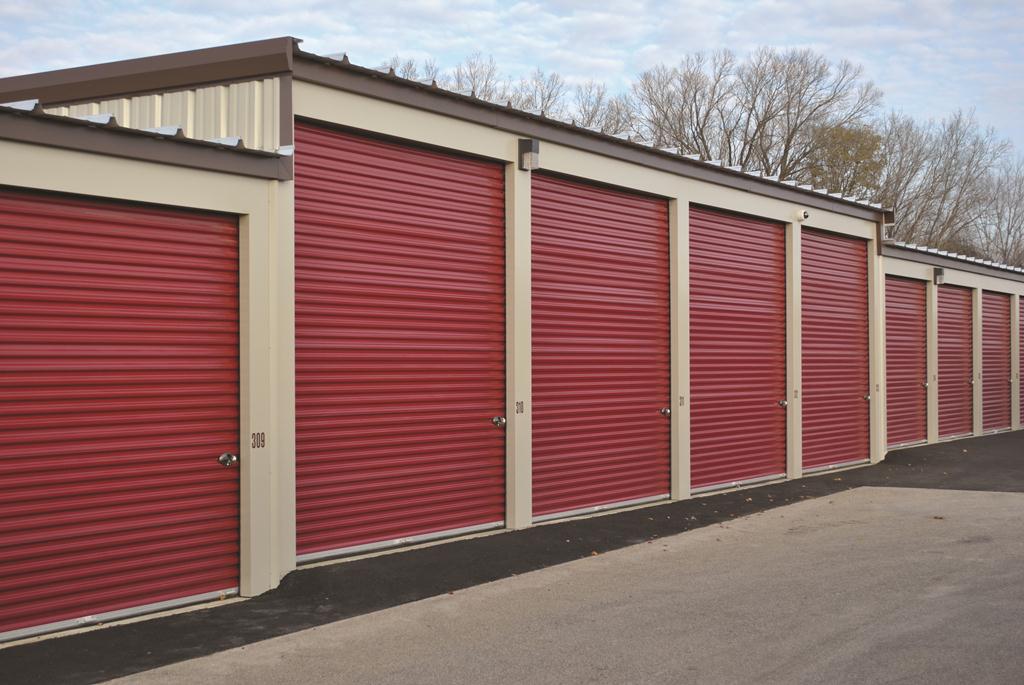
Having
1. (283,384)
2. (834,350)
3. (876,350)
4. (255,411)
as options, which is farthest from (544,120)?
(876,350)

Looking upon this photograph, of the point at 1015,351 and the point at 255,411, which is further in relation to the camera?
the point at 1015,351

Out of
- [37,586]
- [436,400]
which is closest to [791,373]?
[436,400]

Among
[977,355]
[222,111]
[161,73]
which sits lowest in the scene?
[977,355]

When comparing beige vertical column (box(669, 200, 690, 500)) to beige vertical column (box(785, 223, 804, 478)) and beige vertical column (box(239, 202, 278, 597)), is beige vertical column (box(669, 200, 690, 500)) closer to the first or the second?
beige vertical column (box(785, 223, 804, 478))

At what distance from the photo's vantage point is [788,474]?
1498 centimetres

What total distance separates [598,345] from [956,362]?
502 inches

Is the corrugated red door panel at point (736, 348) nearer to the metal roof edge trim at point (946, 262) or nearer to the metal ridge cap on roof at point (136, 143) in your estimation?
the metal roof edge trim at point (946, 262)

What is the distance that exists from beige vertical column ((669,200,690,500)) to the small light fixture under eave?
303cm

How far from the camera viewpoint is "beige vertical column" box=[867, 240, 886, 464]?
1728 centimetres

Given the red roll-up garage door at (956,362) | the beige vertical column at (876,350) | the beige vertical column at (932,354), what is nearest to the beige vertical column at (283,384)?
the beige vertical column at (876,350)

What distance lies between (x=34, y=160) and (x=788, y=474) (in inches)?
457

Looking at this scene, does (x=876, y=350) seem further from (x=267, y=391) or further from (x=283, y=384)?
(x=267, y=391)

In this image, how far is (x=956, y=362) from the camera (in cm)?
2136

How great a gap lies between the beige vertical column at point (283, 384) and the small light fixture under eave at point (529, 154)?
3.14 m
